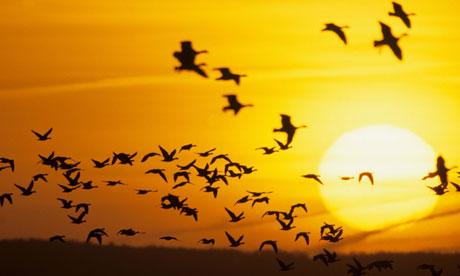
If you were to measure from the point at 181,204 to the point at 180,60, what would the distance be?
1590 centimetres

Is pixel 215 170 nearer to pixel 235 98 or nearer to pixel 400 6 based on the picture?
pixel 235 98

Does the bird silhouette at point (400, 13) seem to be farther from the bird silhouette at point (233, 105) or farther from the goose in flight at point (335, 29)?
the bird silhouette at point (233, 105)

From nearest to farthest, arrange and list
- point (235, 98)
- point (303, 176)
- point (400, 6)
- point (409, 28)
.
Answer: point (409, 28) → point (400, 6) → point (235, 98) → point (303, 176)

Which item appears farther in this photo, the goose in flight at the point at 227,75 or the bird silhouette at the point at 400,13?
the goose in flight at the point at 227,75

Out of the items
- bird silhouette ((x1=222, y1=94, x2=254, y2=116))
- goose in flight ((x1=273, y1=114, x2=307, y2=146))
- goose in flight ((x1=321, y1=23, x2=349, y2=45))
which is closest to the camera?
goose in flight ((x1=321, y1=23, x2=349, y2=45))

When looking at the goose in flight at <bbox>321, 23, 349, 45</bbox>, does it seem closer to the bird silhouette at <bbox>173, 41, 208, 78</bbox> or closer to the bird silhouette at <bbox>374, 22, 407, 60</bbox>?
the bird silhouette at <bbox>374, 22, 407, 60</bbox>

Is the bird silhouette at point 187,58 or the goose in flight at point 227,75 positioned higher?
the goose in flight at point 227,75

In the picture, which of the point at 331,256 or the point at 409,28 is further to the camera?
the point at 331,256

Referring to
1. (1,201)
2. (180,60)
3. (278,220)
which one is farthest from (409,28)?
(1,201)

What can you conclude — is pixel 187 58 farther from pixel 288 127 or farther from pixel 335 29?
pixel 288 127

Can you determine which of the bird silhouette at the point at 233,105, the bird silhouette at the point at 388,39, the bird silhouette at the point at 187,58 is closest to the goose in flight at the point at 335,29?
the bird silhouette at the point at 388,39

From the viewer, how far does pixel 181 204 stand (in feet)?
271

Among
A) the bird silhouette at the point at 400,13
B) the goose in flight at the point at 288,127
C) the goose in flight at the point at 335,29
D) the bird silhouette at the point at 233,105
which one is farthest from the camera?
the goose in flight at the point at 288,127

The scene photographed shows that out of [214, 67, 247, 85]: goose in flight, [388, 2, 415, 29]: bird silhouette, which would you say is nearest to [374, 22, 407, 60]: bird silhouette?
[388, 2, 415, 29]: bird silhouette
